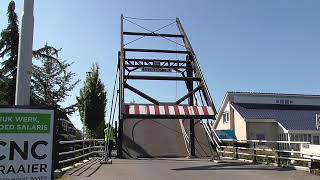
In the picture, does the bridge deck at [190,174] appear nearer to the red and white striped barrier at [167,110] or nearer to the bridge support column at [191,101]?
the red and white striped barrier at [167,110]

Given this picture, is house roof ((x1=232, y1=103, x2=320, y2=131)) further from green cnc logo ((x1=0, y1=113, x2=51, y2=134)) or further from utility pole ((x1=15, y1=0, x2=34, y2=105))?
green cnc logo ((x1=0, y1=113, x2=51, y2=134))

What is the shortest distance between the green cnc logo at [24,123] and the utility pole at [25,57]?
482 millimetres

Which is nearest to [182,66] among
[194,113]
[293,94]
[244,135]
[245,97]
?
[194,113]

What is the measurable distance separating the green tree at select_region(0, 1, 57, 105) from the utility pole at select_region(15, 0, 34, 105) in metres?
12.8

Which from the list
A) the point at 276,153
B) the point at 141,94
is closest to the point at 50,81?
the point at 141,94

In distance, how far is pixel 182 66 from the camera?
33844mm

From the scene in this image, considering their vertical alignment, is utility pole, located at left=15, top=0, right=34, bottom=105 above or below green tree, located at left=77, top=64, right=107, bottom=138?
below

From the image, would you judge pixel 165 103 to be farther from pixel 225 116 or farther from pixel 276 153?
pixel 225 116

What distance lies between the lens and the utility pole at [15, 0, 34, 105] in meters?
6.81

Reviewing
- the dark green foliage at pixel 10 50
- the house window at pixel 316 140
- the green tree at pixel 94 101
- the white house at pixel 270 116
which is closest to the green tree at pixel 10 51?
the dark green foliage at pixel 10 50

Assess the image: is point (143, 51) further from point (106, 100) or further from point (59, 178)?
point (59, 178)

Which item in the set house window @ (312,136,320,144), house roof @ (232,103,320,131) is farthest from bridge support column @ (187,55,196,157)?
house window @ (312,136,320,144)

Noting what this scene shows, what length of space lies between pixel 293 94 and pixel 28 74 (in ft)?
167

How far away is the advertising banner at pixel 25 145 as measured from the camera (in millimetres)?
6270
